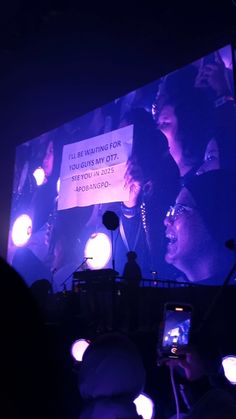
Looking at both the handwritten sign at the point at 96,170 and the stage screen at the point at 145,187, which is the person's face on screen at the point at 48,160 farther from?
the handwritten sign at the point at 96,170

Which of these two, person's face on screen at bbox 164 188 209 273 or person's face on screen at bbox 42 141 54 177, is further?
person's face on screen at bbox 42 141 54 177

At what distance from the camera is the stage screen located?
217 inches

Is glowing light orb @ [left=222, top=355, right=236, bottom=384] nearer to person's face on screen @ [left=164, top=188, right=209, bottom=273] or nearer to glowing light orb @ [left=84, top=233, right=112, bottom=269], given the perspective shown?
person's face on screen @ [left=164, top=188, right=209, bottom=273]

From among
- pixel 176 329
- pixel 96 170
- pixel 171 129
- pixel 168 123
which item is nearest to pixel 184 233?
pixel 171 129

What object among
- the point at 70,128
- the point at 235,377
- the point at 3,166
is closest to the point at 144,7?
the point at 70,128

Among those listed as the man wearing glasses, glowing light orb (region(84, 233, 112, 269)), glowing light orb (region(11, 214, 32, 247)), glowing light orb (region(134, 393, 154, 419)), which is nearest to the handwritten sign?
glowing light orb (region(84, 233, 112, 269))

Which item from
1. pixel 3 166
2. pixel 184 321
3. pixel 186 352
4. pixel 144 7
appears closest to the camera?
pixel 186 352

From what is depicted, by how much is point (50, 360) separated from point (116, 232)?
20.3 feet

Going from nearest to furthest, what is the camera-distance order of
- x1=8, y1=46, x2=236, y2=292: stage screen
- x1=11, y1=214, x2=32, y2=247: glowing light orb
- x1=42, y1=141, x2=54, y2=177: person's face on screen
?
x1=8, y1=46, x2=236, y2=292: stage screen → x1=42, y1=141, x2=54, y2=177: person's face on screen → x1=11, y1=214, x2=32, y2=247: glowing light orb

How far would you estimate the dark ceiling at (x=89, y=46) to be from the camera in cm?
636

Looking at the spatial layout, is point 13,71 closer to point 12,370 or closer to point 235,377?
point 235,377

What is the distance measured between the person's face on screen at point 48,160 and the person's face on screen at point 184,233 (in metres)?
2.96

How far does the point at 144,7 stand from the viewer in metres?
6.33

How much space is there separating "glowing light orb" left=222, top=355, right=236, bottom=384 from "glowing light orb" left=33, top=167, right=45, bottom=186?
6106mm
